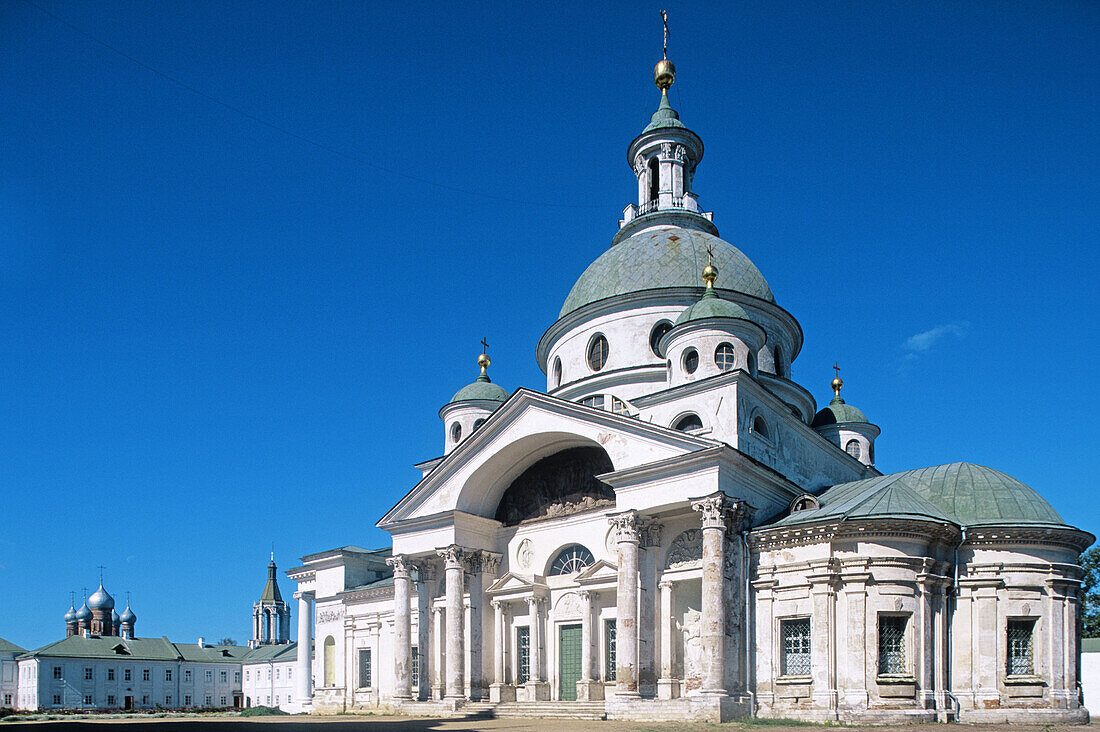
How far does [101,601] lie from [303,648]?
6680 cm

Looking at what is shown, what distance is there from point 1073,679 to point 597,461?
44.6ft

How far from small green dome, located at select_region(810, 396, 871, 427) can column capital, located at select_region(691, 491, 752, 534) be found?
579 inches

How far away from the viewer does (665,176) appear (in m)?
39.7

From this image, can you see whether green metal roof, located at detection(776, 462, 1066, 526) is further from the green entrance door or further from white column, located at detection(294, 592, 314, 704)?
white column, located at detection(294, 592, 314, 704)

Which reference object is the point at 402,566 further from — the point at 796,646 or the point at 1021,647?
the point at 1021,647

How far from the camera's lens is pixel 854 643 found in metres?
22.8

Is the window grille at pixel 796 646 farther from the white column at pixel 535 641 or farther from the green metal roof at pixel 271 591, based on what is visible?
the green metal roof at pixel 271 591

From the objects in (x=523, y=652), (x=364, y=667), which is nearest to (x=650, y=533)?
(x=523, y=652)

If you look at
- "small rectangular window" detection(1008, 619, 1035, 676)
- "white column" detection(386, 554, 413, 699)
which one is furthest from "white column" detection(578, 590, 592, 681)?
"small rectangular window" detection(1008, 619, 1035, 676)

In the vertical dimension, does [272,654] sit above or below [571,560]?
below

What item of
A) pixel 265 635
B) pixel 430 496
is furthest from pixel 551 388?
pixel 265 635

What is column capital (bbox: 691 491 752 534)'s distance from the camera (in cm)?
2372

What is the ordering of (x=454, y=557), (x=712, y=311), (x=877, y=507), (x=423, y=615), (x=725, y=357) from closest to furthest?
(x=877, y=507)
(x=725, y=357)
(x=712, y=311)
(x=454, y=557)
(x=423, y=615)

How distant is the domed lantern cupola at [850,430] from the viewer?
37.9m
